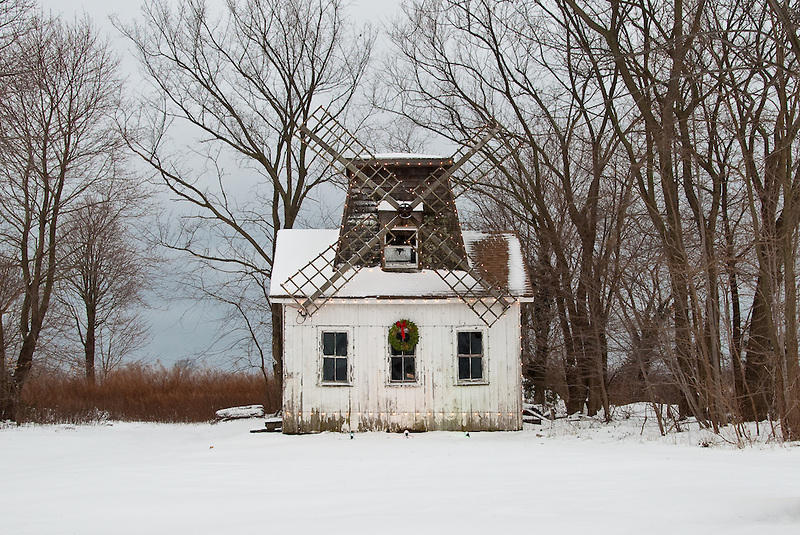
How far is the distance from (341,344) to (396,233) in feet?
9.05

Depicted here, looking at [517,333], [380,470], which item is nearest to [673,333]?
[517,333]

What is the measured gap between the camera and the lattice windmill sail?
48.8 feet

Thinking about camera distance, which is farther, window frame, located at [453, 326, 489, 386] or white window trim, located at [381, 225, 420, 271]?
white window trim, located at [381, 225, 420, 271]

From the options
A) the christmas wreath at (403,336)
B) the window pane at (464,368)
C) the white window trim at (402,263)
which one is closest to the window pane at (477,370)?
the window pane at (464,368)

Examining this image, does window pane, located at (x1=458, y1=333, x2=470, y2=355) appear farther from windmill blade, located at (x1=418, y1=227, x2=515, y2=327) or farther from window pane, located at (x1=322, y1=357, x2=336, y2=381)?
window pane, located at (x1=322, y1=357, x2=336, y2=381)

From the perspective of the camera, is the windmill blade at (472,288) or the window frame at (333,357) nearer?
the windmill blade at (472,288)

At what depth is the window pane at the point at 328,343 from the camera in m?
15.0

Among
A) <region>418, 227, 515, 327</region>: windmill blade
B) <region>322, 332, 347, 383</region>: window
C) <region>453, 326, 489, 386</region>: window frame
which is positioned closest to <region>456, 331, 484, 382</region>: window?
<region>453, 326, 489, 386</region>: window frame

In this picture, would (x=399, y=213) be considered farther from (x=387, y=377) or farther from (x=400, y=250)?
(x=387, y=377)

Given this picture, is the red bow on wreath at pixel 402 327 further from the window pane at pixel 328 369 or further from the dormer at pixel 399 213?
the window pane at pixel 328 369

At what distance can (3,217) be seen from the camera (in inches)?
730

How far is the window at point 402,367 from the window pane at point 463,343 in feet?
3.30

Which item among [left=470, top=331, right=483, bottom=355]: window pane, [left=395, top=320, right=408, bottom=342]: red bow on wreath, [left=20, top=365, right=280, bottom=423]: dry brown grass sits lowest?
[left=20, top=365, right=280, bottom=423]: dry brown grass

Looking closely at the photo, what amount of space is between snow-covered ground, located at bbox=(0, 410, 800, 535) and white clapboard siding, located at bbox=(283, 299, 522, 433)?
2.81 ft
